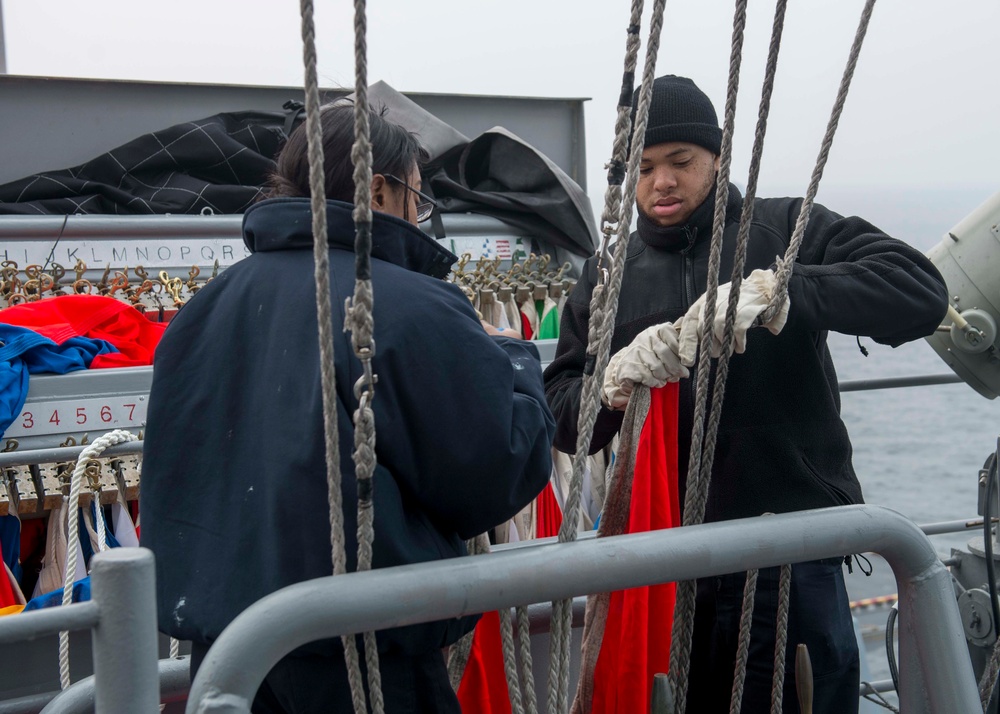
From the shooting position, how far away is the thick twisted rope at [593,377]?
3.95ft

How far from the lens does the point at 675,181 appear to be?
1997mm

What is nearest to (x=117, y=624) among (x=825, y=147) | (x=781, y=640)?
(x=781, y=640)

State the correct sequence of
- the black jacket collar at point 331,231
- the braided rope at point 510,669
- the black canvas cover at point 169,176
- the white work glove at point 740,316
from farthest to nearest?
the black canvas cover at point 169,176 → the white work glove at point 740,316 → the black jacket collar at point 331,231 → the braided rope at point 510,669

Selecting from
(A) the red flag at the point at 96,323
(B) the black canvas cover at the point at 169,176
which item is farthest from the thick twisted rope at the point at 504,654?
(B) the black canvas cover at the point at 169,176

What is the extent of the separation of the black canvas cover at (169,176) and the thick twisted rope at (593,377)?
2710mm

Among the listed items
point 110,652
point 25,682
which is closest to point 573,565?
point 110,652

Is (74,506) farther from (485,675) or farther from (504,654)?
(504,654)

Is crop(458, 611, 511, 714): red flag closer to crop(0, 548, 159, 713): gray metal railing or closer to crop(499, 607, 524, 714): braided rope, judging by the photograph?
crop(499, 607, 524, 714): braided rope

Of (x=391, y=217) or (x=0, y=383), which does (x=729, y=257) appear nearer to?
(x=391, y=217)

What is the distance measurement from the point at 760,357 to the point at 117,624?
131 cm

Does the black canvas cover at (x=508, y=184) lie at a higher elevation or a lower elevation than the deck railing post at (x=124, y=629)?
higher

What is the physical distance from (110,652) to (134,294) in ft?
8.56

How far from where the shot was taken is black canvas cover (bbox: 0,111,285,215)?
11.9ft

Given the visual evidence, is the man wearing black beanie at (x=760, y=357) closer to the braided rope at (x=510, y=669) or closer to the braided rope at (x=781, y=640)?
the braided rope at (x=781, y=640)
